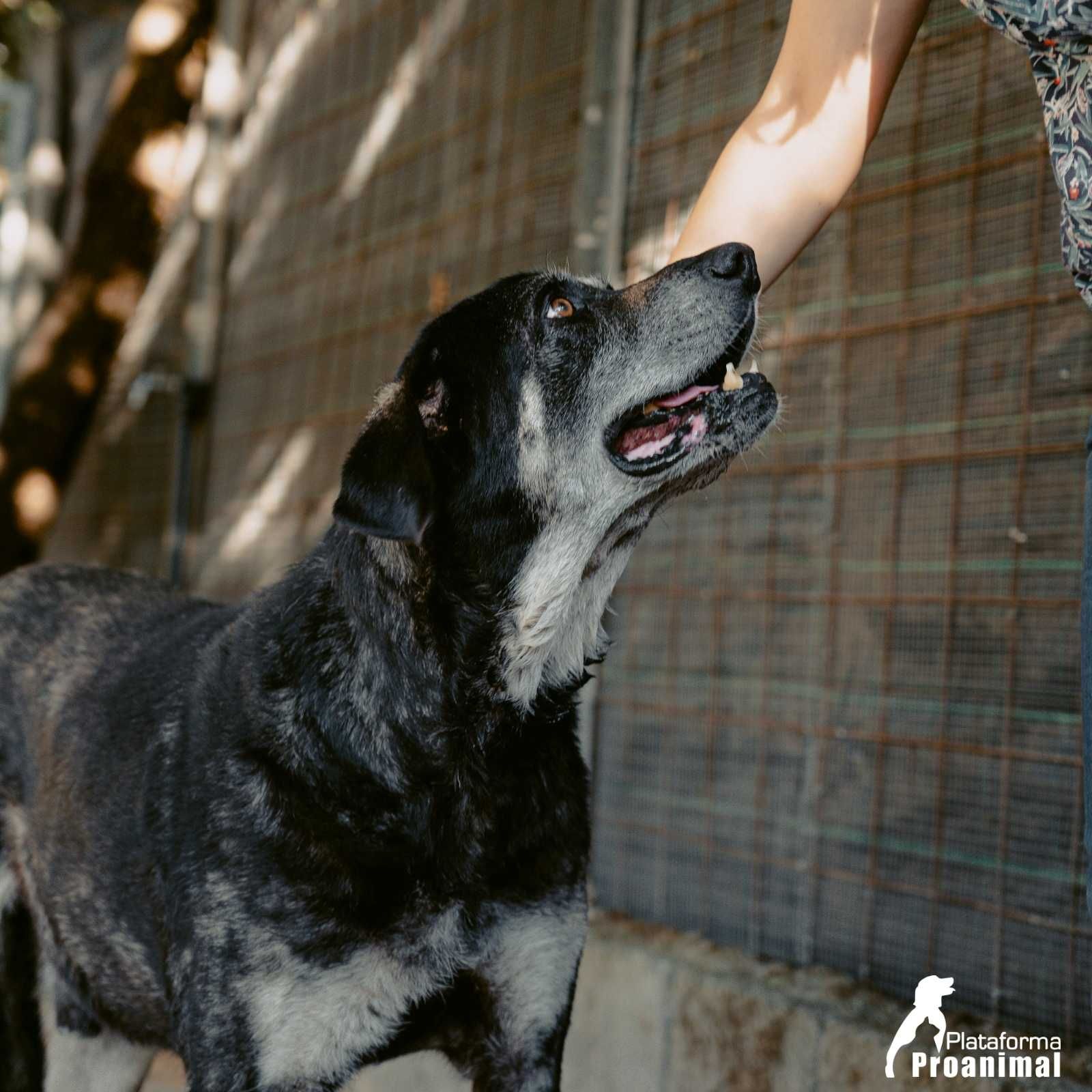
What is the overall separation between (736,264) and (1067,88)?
27.7 inches

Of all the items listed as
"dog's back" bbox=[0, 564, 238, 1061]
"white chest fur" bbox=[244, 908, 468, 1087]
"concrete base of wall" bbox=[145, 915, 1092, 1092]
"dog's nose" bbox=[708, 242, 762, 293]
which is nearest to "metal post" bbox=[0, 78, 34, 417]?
"dog's back" bbox=[0, 564, 238, 1061]

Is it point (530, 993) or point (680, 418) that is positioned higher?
point (680, 418)

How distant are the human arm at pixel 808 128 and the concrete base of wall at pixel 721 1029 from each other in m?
2.02

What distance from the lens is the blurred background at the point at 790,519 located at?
11.0 ft

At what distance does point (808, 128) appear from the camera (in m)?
2.39

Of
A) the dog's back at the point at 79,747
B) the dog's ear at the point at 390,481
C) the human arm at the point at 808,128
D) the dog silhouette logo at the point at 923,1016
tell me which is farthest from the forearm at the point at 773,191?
the dog silhouette logo at the point at 923,1016

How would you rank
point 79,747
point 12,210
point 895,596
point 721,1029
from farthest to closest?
point 12,210 → point 721,1029 → point 895,596 → point 79,747

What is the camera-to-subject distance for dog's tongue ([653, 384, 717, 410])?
2.66m

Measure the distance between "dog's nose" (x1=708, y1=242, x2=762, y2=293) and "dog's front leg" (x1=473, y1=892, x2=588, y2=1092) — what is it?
1248 mm

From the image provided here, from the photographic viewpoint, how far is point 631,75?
4.73m

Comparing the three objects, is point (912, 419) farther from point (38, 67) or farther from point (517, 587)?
point (38, 67)

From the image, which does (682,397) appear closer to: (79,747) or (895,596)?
(895,596)

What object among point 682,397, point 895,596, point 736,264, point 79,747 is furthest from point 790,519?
point 79,747

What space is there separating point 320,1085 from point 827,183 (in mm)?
1918
